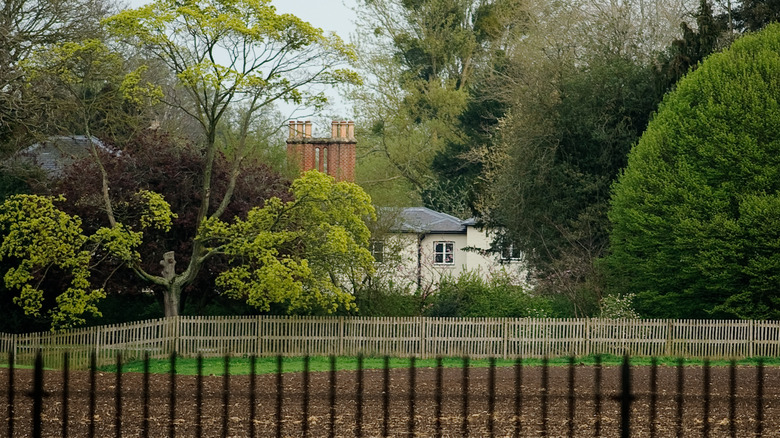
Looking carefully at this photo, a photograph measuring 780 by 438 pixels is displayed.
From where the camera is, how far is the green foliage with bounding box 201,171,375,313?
29578mm

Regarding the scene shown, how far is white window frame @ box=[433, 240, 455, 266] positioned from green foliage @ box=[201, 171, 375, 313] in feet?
62.2

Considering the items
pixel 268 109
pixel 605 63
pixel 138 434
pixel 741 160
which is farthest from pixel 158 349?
pixel 268 109

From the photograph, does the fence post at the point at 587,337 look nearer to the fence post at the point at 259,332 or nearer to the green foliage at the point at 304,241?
the green foliage at the point at 304,241

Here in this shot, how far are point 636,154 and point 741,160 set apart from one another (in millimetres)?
3858

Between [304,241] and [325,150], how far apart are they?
12926 millimetres

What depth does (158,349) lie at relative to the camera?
29062 millimetres

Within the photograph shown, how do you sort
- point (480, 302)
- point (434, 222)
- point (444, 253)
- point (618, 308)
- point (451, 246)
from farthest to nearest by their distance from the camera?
Result: 1. point (451, 246)
2. point (444, 253)
3. point (434, 222)
4. point (480, 302)
5. point (618, 308)

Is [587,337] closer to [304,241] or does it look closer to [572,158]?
[304,241]

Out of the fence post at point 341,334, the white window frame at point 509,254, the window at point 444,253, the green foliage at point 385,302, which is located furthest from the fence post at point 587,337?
the window at point 444,253

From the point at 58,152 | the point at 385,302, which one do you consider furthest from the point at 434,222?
the point at 58,152

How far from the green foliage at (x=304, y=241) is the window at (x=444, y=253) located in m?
19.0

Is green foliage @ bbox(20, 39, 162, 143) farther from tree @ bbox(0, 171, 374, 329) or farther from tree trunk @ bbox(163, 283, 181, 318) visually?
tree trunk @ bbox(163, 283, 181, 318)

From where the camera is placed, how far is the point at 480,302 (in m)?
34.1

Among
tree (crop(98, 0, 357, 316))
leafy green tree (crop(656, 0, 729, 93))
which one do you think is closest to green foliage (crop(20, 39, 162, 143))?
tree (crop(98, 0, 357, 316))
